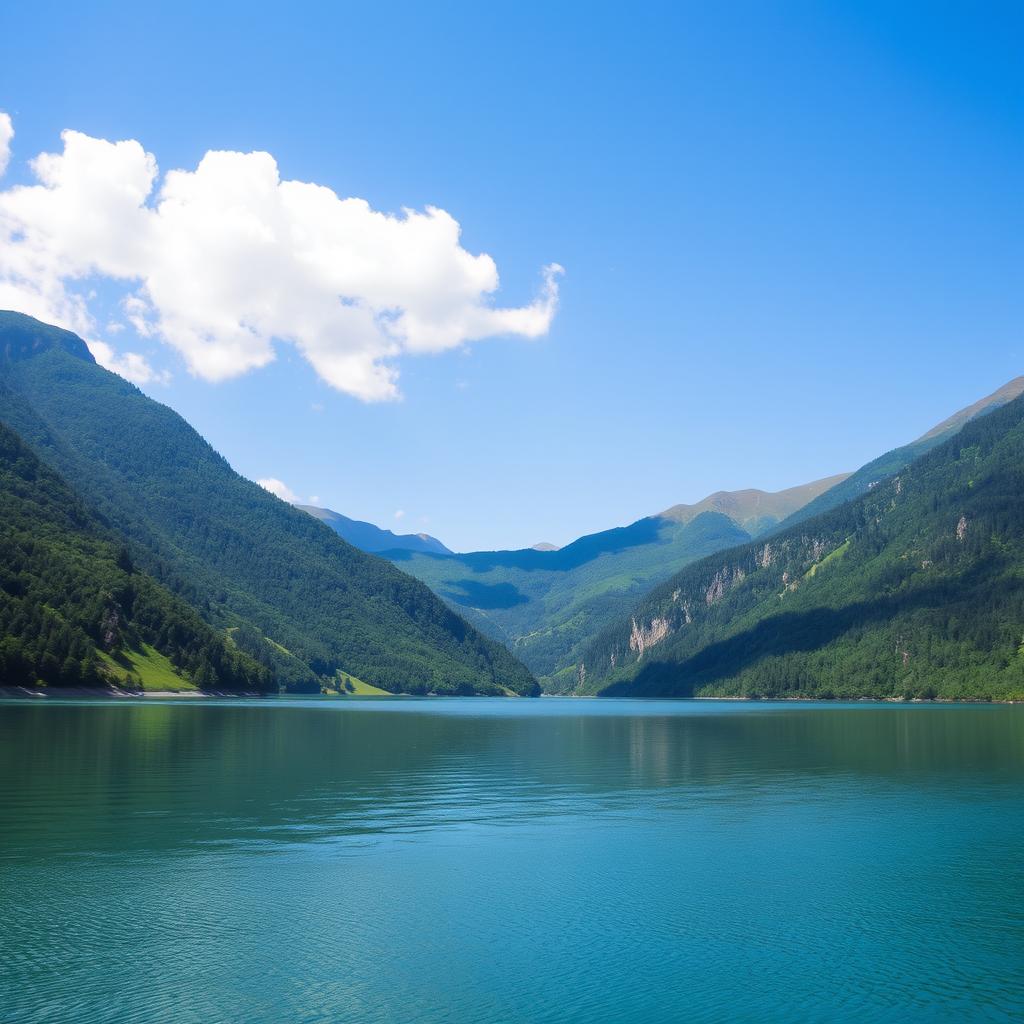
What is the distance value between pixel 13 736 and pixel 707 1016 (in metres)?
94.3

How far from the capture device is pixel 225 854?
4538 cm

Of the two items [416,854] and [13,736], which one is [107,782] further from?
[13,736]

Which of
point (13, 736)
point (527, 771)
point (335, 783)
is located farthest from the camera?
point (13, 736)

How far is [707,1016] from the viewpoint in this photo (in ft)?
88.5

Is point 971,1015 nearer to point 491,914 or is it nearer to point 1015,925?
point 1015,925

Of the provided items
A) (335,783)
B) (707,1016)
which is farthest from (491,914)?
(335,783)

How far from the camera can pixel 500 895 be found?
3956 cm

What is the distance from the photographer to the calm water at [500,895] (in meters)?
28.0

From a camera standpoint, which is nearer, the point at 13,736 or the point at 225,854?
the point at 225,854

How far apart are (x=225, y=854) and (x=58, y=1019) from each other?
2054 cm

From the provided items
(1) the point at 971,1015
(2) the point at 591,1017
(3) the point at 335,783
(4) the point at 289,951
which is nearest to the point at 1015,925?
(1) the point at 971,1015

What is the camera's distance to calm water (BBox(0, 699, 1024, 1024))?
28.0 m

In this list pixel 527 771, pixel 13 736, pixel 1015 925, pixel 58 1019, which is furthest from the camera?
pixel 13 736

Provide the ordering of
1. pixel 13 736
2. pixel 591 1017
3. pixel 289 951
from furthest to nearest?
pixel 13 736 → pixel 289 951 → pixel 591 1017
